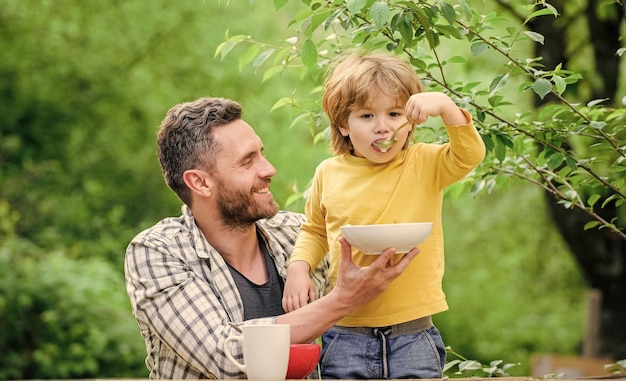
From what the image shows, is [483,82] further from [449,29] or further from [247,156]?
[247,156]

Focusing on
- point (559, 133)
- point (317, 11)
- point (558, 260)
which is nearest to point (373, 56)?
point (317, 11)

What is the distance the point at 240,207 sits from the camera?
109 inches

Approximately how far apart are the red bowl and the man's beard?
22.3 inches

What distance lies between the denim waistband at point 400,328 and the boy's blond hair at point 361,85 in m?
0.46

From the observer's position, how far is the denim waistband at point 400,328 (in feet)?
8.20

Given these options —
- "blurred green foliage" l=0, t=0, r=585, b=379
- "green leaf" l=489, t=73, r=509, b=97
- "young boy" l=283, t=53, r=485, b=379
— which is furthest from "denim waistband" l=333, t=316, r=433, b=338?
"blurred green foliage" l=0, t=0, r=585, b=379

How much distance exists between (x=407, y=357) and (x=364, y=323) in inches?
5.3

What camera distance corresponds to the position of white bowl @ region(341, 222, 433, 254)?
2.10 metres

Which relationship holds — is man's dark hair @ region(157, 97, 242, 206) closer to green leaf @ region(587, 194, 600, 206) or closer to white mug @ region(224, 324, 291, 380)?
white mug @ region(224, 324, 291, 380)

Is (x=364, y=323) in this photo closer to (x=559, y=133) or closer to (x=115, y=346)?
(x=559, y=133)

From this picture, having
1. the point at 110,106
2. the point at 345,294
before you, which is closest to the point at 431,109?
the point at 345,294

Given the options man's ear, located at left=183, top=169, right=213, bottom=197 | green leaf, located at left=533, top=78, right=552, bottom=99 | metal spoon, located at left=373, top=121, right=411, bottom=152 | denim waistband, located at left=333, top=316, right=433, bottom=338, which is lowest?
denim waistband, located at left=333, top=316, right=433, bottom=338

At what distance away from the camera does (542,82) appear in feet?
8.33

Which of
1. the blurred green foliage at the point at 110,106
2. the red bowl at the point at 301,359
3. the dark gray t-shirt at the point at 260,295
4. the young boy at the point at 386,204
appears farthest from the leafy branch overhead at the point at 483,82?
the blurred green foliage at the point at 110,106
